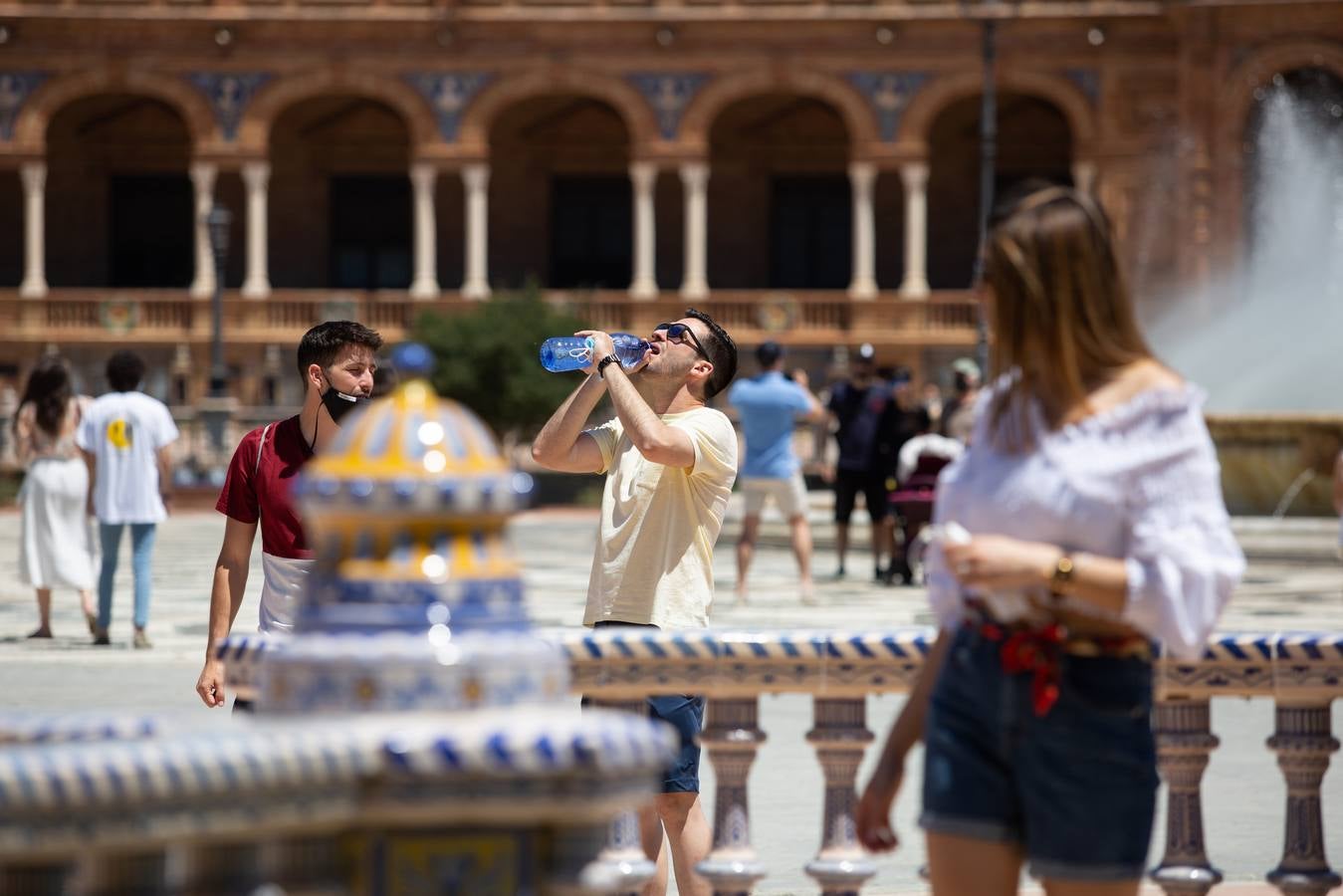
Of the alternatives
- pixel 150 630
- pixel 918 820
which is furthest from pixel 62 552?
pixel 918 820

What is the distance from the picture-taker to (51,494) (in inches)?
485

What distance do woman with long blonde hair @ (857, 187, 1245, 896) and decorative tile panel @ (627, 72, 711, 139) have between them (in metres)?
37.9

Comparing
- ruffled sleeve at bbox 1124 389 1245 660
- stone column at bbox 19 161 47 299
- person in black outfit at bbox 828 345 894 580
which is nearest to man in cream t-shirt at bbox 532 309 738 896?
ruffled sleeve at bbox 1124 389 1245 660

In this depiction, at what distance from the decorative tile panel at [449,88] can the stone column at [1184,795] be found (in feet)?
123

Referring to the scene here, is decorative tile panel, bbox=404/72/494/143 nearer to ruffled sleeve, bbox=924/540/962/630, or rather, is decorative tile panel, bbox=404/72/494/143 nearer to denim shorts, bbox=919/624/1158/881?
ruffled sleeve, bbox=924/540/962/630

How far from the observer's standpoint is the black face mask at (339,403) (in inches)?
213

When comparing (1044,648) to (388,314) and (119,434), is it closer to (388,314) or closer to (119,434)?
(119,434)

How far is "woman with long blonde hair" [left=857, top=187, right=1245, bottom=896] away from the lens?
9.74 feet

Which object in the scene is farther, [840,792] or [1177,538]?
[840,792]

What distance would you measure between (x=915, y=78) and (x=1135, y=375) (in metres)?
37.8

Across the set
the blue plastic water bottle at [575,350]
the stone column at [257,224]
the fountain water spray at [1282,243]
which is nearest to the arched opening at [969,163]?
the fountain water spray at [1282,243]

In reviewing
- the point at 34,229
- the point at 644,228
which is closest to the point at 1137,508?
the point at 644,228

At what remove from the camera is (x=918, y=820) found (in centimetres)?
309

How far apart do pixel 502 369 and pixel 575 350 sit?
2892cm
